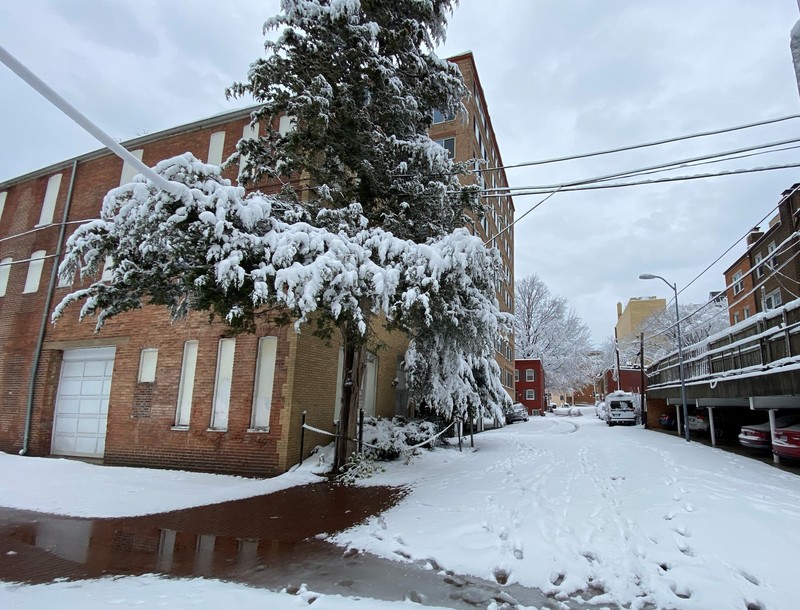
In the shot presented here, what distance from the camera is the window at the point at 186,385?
11.5 meters

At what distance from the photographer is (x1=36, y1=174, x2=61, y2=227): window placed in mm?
15812

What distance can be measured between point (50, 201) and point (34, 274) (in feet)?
8.39

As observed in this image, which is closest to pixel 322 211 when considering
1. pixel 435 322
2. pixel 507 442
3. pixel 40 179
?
pixel 435 322

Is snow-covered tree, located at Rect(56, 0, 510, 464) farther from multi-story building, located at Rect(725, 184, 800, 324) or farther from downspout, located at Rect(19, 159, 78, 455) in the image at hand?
multi-story building, located at Rect(725, 184, 800, 324)

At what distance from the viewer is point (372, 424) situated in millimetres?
12102

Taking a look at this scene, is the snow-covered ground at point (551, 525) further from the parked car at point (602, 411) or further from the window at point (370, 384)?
the parked car at point (602, 411)

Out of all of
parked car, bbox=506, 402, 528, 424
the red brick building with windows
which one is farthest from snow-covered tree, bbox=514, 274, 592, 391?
parked car, bbox=506, 402, 528, 424

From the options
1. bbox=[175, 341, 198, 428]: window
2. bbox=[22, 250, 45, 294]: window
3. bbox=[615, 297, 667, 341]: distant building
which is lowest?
bbox=[175, 341, 198, 428]: window

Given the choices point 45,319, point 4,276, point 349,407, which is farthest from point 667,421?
point 4,276

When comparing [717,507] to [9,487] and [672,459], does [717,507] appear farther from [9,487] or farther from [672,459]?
[9,487]

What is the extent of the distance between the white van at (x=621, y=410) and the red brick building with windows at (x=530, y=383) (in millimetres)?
12818

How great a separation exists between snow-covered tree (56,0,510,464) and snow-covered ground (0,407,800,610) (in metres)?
2.68

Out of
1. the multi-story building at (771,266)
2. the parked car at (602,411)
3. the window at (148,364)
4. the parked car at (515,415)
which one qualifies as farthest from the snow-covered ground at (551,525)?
the parked car at (602,411)

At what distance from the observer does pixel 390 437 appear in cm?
1152
